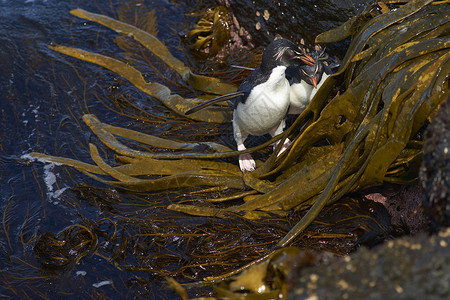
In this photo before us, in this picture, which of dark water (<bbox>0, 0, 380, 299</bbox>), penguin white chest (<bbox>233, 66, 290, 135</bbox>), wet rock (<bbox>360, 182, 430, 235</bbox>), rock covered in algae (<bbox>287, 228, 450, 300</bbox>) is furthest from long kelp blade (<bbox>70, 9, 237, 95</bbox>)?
rock covered in algae (<bbox>287, 228, 450, 300</bbox>)

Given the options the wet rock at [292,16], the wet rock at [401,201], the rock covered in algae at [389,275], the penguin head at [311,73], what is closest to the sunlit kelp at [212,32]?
the wet rock at [292,16]

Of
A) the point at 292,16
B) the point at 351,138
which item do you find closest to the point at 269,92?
the point at 351,138

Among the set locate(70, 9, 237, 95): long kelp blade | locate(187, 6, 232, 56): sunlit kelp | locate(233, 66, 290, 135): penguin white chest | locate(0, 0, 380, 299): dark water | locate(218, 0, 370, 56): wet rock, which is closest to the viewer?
locate(0, 0, 380, 299): dark water

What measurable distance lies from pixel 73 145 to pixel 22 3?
1985 mm

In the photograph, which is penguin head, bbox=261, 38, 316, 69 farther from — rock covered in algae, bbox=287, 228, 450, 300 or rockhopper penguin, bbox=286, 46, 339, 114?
rock covered in algae, bbox=287, 228, 450, 300

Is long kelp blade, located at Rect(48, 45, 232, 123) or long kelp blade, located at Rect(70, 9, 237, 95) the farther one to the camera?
long kelp blade, located at Rect(70, 9, 237, 95)

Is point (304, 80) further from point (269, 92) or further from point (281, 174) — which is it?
point (281, 174)

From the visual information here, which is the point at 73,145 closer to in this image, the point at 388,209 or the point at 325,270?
the point at 388,209

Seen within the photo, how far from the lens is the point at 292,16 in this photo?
3537 mm

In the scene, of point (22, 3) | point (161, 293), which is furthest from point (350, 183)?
point (22, 3)

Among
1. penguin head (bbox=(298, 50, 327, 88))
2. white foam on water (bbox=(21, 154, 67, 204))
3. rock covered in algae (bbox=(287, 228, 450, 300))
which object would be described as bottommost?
white foam on water (bbox=(21, 154, 67, 204))

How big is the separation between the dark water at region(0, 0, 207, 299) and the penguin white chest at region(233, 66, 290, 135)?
2.33 ft

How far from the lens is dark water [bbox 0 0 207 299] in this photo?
2219 millimetres

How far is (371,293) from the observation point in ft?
3.35
